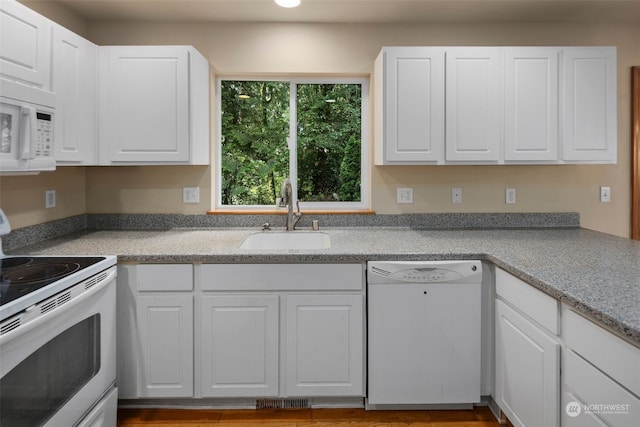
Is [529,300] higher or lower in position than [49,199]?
lower

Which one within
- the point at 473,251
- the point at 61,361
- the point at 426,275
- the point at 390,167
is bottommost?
the point at 61,361

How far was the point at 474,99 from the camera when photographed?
2.51m

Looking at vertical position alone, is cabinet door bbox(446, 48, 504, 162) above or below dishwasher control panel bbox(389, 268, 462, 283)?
Result: above

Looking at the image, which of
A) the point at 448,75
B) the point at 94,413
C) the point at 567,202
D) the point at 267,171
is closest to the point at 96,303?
the point at 94,413

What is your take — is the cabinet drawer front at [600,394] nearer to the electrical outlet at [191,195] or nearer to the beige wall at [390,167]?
the beige wall at [390,167]

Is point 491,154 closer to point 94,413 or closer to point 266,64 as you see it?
point 266,64

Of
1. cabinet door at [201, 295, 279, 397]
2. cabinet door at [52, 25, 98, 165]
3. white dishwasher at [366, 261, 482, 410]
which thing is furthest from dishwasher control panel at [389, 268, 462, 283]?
cabinet door at [52, 25, 98, 165]

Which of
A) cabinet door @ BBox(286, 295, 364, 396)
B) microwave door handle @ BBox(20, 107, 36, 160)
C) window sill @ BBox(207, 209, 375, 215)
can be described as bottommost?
cabinet door @ BBox(286, 295, 364, 396)

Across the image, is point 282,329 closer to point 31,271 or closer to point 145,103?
point 31,271

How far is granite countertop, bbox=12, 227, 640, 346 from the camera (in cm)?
143

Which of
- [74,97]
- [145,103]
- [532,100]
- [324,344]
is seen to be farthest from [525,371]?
[74,97]

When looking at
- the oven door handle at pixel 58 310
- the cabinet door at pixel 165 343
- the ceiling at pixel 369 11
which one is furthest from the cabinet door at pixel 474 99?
the oven door handle at pixel 58 310

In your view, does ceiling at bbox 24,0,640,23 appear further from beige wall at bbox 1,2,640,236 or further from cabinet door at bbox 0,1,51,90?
cabinet door at bbox 0,1,51,90

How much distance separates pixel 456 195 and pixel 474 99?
0.66 metres
